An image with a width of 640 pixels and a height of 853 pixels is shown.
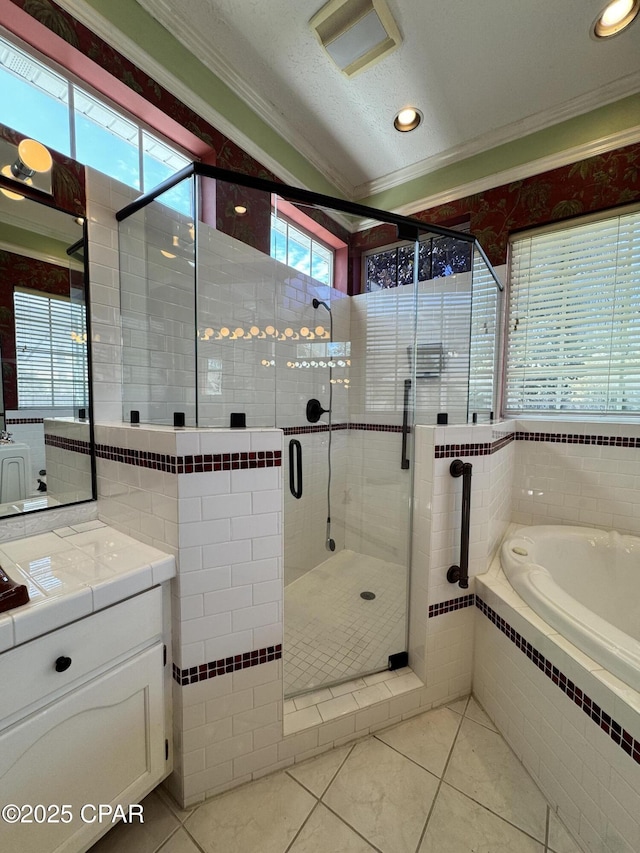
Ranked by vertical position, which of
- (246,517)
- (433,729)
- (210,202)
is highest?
(210,202)

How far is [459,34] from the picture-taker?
1621 mm

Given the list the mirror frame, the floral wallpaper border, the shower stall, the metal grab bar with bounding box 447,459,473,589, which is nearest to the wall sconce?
the mirror frame

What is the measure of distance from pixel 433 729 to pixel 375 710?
0.28 meters

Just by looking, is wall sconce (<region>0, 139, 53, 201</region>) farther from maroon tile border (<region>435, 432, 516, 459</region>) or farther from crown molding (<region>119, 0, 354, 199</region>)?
maroon tile border (<region>435, 432, 516, 459</region>)

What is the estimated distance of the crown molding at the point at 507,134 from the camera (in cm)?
188

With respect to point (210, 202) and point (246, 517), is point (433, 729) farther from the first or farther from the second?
point (210, 202)

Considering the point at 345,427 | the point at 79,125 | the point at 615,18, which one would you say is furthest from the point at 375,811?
the point at 615,18

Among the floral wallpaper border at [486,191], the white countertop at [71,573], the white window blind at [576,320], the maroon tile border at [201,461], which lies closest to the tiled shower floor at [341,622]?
the white countertop at [71,573]

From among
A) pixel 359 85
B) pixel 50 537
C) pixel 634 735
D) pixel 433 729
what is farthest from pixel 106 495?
pixel 359 85

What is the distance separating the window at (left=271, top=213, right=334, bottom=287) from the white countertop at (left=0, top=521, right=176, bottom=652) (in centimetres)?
154

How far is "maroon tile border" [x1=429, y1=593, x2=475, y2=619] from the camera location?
158cm

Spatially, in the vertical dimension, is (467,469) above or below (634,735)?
above

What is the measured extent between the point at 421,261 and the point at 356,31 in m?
1.05

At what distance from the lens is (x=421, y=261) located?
2.08 meters
